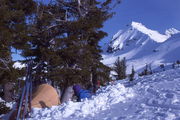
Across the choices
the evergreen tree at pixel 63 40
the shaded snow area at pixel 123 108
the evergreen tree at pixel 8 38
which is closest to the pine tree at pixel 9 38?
the evergreen tree at pixel 8 38

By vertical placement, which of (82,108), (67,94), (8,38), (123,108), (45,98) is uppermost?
(8,38)

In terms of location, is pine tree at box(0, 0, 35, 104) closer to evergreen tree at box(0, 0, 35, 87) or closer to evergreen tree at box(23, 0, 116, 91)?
evergreen tree at box(0, 0, 35, 87)

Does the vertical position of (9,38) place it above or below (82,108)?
above

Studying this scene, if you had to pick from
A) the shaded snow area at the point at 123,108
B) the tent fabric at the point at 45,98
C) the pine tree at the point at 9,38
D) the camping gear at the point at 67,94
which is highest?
the pine tree at the point at 9,38

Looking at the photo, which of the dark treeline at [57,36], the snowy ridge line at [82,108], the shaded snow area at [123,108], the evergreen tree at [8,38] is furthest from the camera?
the dark treeline at [57,36]

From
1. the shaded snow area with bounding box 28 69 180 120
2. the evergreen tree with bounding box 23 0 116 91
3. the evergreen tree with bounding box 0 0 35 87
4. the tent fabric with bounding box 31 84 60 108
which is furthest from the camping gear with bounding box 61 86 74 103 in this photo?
the shaded snow area with bounding box 28 69 180 120

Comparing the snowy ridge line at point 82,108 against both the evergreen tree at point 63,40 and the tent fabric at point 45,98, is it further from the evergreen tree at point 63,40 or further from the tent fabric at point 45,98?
the evergreen tree at point 63,40

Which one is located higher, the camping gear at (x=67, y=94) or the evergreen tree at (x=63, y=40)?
the evergreen tree at (x=63, y=40)

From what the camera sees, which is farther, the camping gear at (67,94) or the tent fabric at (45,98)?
the camping gear at (67,94)

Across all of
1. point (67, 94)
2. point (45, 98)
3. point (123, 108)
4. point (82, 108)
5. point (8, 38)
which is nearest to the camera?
point (123, 108)

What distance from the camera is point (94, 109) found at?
28.0ft

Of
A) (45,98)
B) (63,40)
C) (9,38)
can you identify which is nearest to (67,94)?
(63,40)

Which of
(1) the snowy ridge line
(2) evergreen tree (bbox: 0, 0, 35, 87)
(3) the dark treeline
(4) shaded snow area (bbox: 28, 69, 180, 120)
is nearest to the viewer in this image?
(4) shaded snow area (bbox: 28, 69, 180, 120)

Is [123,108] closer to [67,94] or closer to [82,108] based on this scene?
[82,108]
